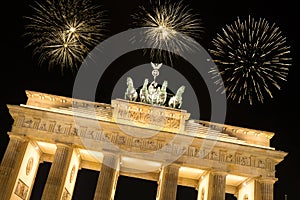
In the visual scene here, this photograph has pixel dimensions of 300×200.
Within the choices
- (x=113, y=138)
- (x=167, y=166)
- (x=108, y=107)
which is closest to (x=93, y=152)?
(x=113, y=138)

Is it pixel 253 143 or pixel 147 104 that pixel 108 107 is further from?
pixel 253 143

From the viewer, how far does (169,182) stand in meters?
31.4

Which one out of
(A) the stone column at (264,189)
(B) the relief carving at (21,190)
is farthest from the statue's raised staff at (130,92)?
(A) the stone column at (264,189)

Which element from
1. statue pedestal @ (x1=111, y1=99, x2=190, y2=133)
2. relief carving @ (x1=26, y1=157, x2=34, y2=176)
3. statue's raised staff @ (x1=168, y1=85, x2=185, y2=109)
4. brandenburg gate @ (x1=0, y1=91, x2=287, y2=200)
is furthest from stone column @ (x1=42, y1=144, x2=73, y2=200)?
statue's raised staff @ (x1=168, y1=85, x2=185, y2=109)

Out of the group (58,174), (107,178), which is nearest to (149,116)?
(107,178)

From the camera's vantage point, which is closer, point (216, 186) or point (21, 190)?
point (216, 186)

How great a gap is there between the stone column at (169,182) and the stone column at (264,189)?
23.3 feet

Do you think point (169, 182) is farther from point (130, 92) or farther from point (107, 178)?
point (130, 92)

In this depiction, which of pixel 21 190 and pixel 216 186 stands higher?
pixel 216 186

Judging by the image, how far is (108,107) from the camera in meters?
35.2

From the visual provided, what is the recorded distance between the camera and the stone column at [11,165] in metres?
30.1

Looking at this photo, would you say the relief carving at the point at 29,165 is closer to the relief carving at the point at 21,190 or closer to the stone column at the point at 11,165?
the relief carving at the point at 21,190

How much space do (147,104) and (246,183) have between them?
1177cm

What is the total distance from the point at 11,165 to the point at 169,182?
13037 mm
